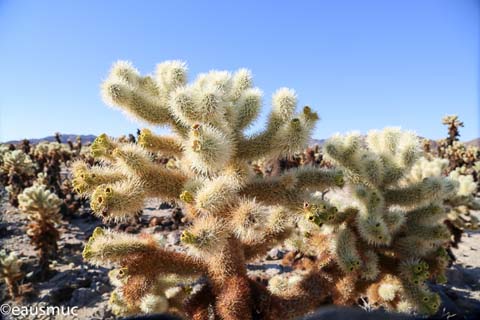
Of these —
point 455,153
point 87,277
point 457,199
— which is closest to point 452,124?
point 455,153

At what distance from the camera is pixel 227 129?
8.91 feet

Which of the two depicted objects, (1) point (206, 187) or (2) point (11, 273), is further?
(2) point (11, 273)

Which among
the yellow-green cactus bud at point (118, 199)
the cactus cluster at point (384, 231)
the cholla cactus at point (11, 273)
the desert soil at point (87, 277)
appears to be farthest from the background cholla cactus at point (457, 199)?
the cholla cactus at point (11, 273)

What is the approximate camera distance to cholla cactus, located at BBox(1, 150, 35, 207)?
10.8m

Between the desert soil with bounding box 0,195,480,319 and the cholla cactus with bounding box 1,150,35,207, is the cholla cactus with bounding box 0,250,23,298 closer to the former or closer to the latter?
the desert soil with bounding box 0,195,480,319

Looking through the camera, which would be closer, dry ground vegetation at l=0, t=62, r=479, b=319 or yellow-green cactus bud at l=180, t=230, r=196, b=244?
yellow-green cactus bud at l=180, t=230, r=196, b=244

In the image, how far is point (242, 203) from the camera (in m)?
2.36

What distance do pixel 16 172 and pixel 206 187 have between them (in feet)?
36.8

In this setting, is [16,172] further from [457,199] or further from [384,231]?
[457,199]

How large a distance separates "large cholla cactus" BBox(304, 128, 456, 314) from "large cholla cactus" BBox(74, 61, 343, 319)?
0.37 meters

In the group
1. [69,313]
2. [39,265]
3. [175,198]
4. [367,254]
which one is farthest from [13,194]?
[367,254]

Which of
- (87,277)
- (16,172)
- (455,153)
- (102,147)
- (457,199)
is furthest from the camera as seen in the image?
(455,153)

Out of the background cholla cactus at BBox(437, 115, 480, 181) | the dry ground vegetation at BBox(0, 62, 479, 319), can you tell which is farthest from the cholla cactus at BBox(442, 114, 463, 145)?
the dry ground vegetation at BBox(0, 62, 479, 319)

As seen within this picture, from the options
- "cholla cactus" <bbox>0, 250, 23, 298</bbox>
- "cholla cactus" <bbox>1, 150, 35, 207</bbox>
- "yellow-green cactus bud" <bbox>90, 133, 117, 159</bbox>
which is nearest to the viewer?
"yellow-green cactus bud" <bbox>90, 133, 117, 159</bbox>
